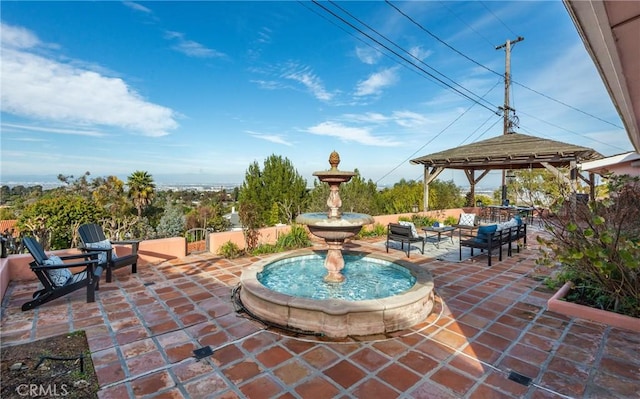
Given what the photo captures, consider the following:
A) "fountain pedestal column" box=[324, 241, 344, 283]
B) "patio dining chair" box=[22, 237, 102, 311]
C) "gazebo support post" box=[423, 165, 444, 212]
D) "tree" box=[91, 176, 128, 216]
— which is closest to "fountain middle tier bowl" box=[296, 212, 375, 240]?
"fountain pedestal column" box=[324, 241, 344, 283]

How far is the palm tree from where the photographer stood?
24.1m

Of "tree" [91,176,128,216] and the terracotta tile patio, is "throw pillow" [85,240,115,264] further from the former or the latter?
"tree" [91,176,128,216]

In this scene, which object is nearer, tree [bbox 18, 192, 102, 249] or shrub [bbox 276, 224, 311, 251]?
shrub [bbox 276, 224, 311, 251]

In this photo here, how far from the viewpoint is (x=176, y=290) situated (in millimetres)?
4832

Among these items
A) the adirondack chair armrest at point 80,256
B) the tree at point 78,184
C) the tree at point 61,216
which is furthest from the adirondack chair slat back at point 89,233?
the tree at point 78,184

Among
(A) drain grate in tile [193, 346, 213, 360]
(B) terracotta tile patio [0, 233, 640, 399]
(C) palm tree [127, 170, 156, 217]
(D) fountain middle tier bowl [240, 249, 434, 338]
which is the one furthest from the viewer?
(C) palm tree [127, 170, 156, 217]

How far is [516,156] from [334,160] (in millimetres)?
9857

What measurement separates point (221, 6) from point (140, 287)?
896 centimetres

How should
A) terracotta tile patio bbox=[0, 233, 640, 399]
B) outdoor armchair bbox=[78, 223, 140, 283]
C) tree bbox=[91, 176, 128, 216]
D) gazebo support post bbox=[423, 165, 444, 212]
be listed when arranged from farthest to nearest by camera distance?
tree bbox=[91, 176, 128, 216]
gazebo support post bbox=[423, 165, 444, 212]
outdoor armchair bbox=[78, 223, 140, 283]
terracotta tile patio bbox=[0, 233, 640, 399]

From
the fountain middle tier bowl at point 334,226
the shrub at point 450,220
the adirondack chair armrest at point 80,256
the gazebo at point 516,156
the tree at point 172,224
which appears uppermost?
the gazebo at point 516,156

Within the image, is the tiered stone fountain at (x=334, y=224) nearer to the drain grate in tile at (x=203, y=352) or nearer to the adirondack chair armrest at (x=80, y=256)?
the drain grate in tile at (x=203, y=352)

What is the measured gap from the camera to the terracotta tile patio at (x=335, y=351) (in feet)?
8.00

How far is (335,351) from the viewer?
9.93ft

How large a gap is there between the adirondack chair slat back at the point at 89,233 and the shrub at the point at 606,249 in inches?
306
